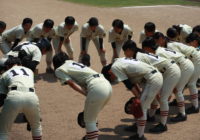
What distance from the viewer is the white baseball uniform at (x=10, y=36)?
424 inches

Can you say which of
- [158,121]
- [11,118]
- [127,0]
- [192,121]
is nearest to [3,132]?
[11,118]

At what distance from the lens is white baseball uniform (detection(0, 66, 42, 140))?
594 centimetres

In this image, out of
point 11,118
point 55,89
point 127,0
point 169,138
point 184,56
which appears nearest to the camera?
point 11,118

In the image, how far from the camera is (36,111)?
20.1ft

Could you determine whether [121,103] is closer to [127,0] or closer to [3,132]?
[3,132]

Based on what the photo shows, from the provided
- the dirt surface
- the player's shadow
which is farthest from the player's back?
the player's shadow

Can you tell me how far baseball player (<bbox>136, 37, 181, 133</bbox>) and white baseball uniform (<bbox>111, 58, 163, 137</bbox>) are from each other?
0.37 m

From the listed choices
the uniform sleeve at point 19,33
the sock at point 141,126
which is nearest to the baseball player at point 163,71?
the sock at point 141,126

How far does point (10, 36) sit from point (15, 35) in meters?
0.18

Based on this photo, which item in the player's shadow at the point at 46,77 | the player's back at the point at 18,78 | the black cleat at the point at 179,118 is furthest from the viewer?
the player's shadow at the point at 46,77

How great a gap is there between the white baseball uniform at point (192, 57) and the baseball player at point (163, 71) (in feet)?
3.21

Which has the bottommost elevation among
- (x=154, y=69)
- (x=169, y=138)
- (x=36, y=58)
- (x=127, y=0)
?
(x=169, y=138)

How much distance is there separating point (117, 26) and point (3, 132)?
5.17 meters

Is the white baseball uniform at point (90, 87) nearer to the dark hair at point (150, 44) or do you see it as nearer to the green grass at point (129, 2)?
the dark hair at point (150, 44)
